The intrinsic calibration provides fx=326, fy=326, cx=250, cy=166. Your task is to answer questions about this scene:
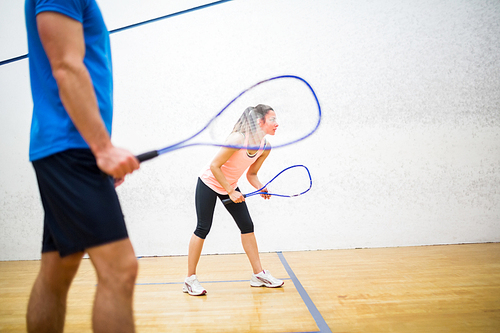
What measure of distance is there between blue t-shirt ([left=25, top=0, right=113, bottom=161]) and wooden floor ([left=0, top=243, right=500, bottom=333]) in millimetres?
1010

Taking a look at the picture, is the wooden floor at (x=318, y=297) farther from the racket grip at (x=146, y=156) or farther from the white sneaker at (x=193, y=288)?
the racket grip at (x=146, y=156)

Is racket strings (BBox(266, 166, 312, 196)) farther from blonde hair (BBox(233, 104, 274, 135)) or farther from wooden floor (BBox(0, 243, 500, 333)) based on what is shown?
blonde hair (BBox(233, 104, 274, 135))

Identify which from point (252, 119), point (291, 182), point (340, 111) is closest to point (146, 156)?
point (252, 119)

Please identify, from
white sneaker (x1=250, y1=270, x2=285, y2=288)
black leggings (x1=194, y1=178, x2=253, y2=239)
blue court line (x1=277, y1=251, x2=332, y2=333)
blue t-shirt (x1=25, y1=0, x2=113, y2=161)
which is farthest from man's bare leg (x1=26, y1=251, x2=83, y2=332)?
white sneaker (x1=250, y1=270, x2=285, y2=288)

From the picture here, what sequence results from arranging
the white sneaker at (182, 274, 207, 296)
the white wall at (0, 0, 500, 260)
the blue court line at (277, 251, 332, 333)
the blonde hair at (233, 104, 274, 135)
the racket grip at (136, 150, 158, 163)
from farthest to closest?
the white wall at (0, 0, 500, 260) → the white sneaker at (182, 274, 207, 296) → the blonde hair at (233, 104, 274, 135) → the blue court line at (277, 251, 332, 333) → the racket grip at (136, 150, 158, 163)

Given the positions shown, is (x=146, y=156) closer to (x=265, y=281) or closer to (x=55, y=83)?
(x=55, y=83)

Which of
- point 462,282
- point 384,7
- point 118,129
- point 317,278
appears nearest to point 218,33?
point 118,129

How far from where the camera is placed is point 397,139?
10.4 feet

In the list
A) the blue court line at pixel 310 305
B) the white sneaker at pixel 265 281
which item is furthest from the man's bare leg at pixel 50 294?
the white sneaker at pixel 265 281

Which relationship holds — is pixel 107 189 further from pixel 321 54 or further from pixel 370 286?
pixel 321 54

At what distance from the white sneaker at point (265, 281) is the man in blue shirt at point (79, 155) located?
4.27ft

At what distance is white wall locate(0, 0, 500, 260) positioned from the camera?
10.3 ft

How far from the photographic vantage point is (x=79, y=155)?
2.07 feet

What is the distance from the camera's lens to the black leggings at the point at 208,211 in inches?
72.1
